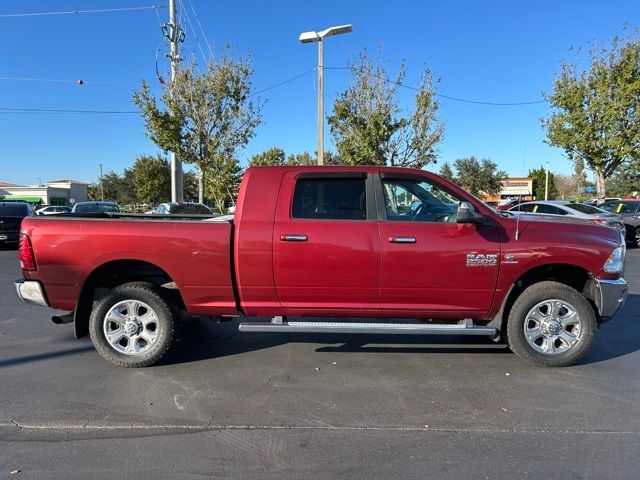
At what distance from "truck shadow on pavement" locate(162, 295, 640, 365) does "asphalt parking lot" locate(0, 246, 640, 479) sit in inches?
1.4

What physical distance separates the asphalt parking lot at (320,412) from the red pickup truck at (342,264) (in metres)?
0.45

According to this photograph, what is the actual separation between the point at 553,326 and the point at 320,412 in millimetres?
2528

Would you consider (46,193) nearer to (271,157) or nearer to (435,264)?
(271,157)

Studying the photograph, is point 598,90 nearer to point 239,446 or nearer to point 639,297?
point 639,297

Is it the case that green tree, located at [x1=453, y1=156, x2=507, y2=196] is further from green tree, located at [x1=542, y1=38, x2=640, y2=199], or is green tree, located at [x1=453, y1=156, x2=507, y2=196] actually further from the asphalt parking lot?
the asphalt parking lot

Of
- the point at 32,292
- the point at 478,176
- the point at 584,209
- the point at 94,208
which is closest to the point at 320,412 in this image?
the point at 32,292

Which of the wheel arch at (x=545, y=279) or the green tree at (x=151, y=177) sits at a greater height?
the green tree at (x=151, y=177)

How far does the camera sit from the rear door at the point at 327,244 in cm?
450

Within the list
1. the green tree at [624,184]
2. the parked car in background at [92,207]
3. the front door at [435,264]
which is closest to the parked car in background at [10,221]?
the parked car in background at [92,207]

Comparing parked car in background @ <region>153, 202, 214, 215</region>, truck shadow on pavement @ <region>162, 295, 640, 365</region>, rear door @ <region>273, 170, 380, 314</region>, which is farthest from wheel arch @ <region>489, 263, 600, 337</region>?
parked car in background @ <region>153, 202, 214, 215</region>

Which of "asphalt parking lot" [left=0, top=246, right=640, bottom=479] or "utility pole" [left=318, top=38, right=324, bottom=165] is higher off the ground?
"utility pole" [left=318, top=38, right=324, bottom=165]

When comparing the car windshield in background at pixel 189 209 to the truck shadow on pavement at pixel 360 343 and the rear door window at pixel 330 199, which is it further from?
the rear door window at pixel 330 199

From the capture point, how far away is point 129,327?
4.70 m

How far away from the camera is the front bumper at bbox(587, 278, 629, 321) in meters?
4.54
